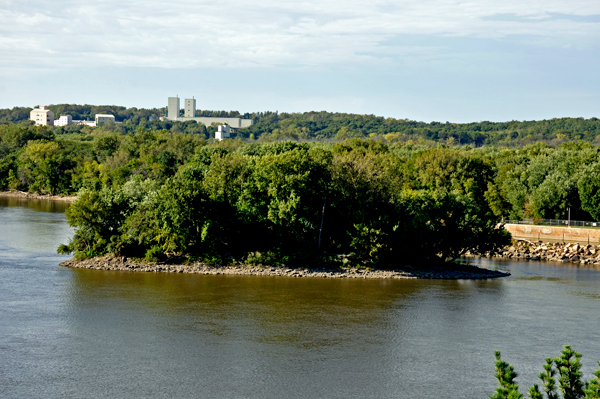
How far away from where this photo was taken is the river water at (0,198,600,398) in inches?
791

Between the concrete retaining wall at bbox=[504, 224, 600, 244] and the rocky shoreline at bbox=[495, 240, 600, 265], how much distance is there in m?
1.48

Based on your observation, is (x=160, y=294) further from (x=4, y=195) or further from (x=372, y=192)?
(x=4, y=195)

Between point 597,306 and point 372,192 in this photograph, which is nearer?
point 597,306

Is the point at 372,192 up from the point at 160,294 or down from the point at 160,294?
up

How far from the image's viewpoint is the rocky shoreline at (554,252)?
49719mm

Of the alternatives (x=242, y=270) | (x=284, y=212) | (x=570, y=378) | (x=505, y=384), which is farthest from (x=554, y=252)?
(x=505, y=384)

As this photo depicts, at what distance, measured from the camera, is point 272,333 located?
83.1ft

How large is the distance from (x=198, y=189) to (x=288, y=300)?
1106 cm

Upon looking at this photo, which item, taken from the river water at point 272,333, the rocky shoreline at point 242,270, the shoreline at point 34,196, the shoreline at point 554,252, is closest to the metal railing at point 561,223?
the shoreline at point 554,252

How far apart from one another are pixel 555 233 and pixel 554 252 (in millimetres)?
5492

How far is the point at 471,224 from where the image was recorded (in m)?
42.6

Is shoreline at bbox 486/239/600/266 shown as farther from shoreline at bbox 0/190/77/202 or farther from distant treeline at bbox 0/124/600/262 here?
shoreline at bbox 0/190/77/202

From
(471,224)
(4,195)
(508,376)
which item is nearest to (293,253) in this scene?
(471,224)

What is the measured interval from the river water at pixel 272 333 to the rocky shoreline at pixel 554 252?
462 inches
